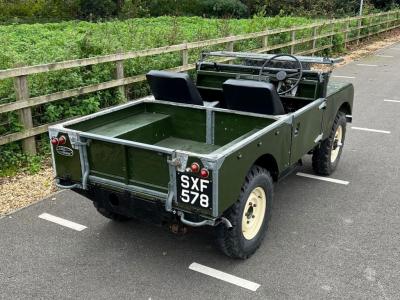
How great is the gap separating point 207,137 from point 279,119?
86 cm

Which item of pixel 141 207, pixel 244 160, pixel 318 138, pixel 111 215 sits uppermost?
pixel 244 160

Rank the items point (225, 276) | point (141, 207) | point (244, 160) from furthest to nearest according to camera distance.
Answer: point (225, 276), point (141, 207), point (244, 160)

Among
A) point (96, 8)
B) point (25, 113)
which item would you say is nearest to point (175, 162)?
point (25, 113)

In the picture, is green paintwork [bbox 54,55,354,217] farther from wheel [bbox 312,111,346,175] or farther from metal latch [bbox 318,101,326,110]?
wheel [bbox 312,111,346,175]

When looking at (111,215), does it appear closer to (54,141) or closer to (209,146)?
(54,141)

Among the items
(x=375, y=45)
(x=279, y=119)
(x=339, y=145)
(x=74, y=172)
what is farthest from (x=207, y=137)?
(x=375, y=45)

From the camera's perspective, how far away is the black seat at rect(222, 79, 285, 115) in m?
4.05

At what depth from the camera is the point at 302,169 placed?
5902 millimetres

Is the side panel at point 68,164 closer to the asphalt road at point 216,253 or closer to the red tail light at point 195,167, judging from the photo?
the asphalt road at point 216,253

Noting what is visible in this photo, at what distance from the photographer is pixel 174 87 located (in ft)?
15.1

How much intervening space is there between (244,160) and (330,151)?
238 centimetres

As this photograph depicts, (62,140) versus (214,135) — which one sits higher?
(62,140)

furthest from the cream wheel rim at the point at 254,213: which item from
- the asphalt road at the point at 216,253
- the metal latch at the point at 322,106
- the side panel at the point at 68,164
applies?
the side panel at the point at 68,164

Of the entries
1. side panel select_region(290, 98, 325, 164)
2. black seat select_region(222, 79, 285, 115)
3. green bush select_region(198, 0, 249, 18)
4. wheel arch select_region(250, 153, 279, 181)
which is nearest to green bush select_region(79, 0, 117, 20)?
green bush select_region(198, 0, 249, 18)
